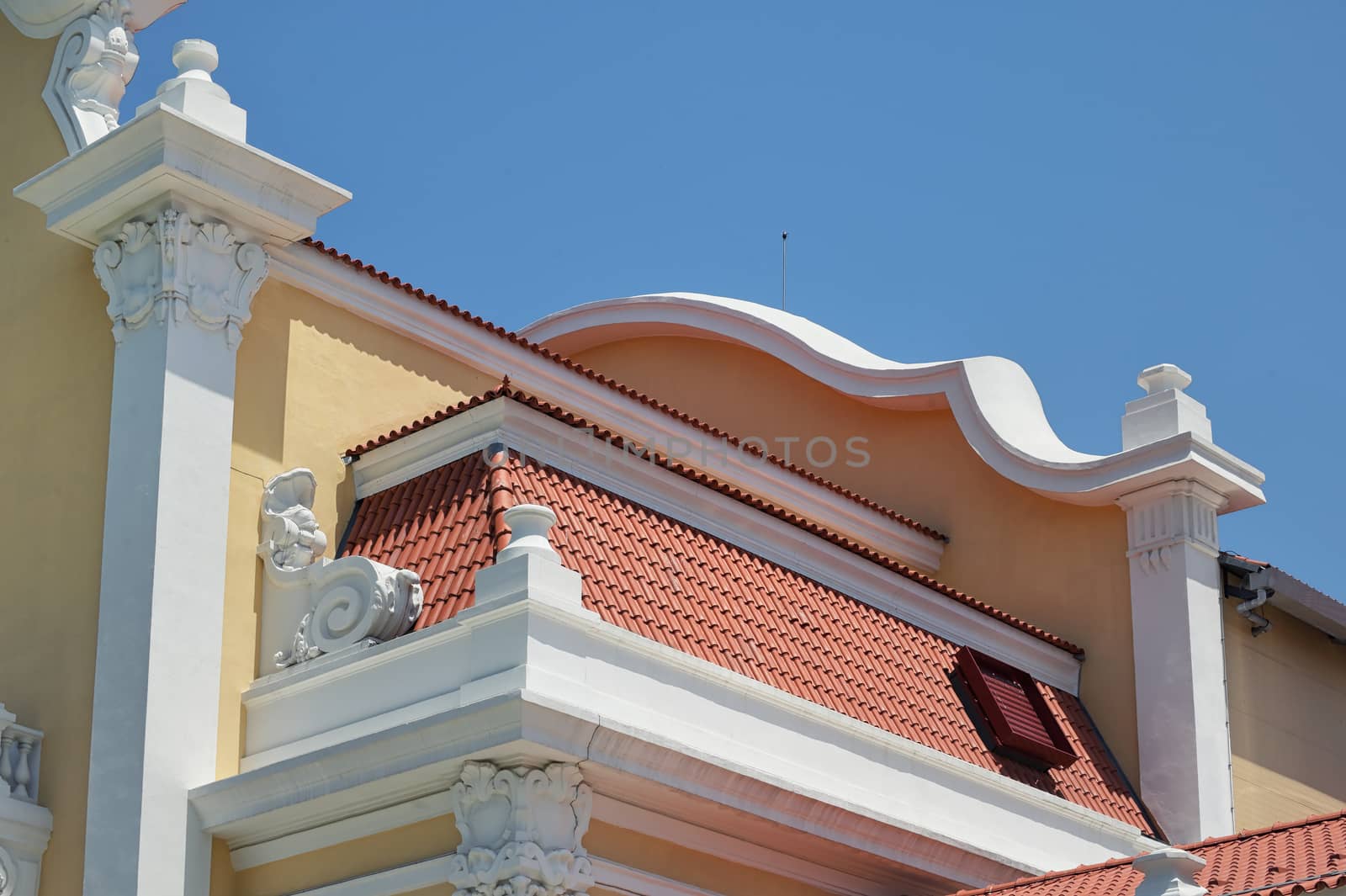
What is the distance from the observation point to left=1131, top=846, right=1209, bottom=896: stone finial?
9.39 metres

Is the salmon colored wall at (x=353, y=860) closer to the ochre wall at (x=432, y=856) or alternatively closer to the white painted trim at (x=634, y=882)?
the ochre wall at (x=432, y=856)

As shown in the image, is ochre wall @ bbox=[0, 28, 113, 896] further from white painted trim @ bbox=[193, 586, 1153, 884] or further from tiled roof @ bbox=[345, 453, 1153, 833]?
tiled roof @ bbox=[345, 453, 1153, 833]

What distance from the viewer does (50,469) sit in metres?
12.5

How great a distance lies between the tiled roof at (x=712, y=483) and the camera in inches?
485

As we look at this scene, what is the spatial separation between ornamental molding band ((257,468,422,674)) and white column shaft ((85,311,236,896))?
370 millimetres

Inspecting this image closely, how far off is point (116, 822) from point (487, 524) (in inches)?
106

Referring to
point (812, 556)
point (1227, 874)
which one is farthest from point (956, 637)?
point (1227, 874)

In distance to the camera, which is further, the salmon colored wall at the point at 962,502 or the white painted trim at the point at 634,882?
the salmon colored wall at the point at 962,502

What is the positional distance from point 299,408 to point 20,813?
306cm

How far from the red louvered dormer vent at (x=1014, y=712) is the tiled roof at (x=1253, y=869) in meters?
2.18

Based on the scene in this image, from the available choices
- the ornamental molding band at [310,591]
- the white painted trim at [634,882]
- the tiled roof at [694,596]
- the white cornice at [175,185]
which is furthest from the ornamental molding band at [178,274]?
the white painted trim at [634,882]

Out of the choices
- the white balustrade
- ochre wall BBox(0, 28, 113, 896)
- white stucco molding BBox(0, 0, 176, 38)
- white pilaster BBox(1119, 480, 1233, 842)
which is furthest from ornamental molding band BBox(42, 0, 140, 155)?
white pilaster BBox(1119, 480, 1233, 842)

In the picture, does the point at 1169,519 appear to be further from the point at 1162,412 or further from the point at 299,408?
the point at 299,408

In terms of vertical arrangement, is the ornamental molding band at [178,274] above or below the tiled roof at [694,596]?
above
